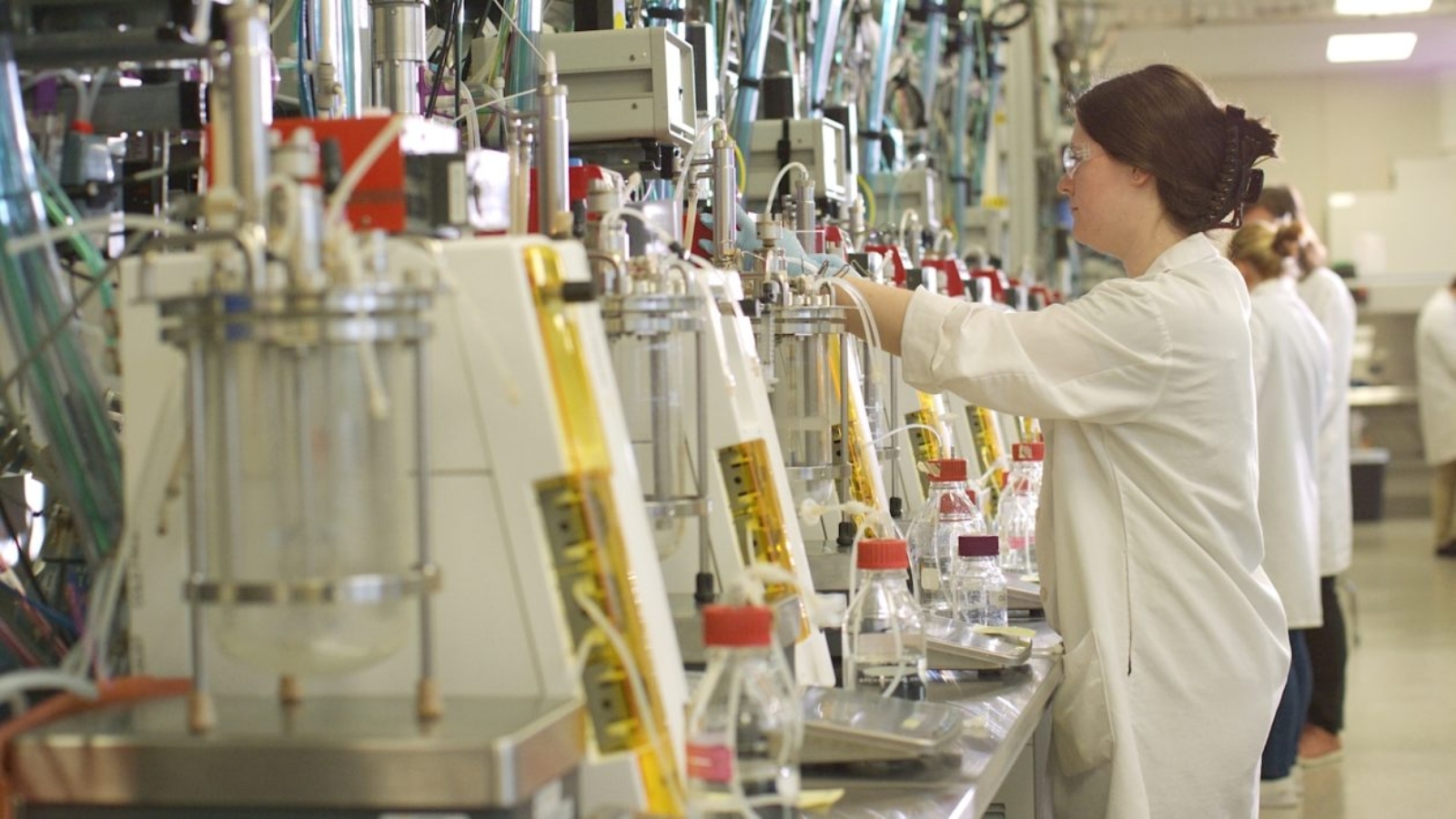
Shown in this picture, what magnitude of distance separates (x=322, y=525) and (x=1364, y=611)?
788 centimetres

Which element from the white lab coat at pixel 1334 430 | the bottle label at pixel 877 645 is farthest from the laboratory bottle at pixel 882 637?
the white lab coat at pixel 1334 430

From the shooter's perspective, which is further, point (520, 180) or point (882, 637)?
point (882, 637)

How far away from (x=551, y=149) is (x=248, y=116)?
563 millimetres

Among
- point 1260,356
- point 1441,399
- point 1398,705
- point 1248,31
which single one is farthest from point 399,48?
point 1248,31

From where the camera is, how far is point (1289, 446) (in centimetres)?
442

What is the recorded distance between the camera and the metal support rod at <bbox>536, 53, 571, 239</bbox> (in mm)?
1776

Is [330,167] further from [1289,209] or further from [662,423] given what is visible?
[1289,209]

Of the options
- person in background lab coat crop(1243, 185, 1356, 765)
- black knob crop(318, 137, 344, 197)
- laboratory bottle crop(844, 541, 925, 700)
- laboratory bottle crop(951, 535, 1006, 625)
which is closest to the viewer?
black knob crop(318, 137, 344, 197)

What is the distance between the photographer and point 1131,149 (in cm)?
239

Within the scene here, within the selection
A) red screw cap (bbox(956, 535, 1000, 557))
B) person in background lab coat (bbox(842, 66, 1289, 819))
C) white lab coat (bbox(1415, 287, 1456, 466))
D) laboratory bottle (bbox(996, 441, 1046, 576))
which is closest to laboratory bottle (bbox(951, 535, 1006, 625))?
red screw cap (bbox(956, 535, 1000, 557))

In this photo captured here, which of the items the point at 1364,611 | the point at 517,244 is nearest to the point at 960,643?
the point at 517,244

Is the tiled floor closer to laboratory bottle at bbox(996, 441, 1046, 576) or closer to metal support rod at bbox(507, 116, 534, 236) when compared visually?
laboratory bottle at bbox(996, 441, 1046, 576)

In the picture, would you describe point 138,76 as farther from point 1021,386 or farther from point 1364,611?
point 1364,611

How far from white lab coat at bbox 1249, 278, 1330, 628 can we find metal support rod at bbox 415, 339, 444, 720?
11.5 ft
